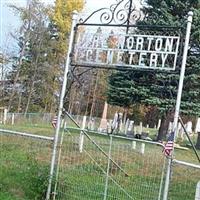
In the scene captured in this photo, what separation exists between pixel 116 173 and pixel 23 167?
177 cm

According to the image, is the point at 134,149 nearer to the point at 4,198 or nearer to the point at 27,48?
the point at 4,198

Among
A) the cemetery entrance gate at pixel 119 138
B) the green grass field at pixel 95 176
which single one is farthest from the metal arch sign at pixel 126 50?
the green grass field at pixel 95 176

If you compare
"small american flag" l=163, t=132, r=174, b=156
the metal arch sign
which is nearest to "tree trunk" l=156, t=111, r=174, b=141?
the metal arch sign

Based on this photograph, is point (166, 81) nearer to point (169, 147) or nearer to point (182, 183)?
point (182, 183)

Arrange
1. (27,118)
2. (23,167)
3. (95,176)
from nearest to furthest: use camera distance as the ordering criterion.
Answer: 1. (95,176)
2. (23,167)
3. (27,118)

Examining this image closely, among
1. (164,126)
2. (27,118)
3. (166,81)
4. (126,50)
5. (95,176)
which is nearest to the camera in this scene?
(126,50)

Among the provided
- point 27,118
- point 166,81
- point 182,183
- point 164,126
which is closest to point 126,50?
point 182,183

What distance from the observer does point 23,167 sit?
10.0 m

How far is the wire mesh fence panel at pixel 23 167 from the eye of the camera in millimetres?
8867

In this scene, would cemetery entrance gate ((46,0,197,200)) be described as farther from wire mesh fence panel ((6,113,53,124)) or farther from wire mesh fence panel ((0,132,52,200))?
wire mesh fence panel ((6,113,53,124))

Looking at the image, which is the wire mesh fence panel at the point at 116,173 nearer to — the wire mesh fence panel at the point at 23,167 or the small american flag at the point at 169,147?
the wire mesh fence panel at the point at 23,167

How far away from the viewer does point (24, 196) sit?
8.88 metres

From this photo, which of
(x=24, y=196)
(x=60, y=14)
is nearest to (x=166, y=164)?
(x=24, y=196)

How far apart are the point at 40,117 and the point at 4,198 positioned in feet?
73.6
